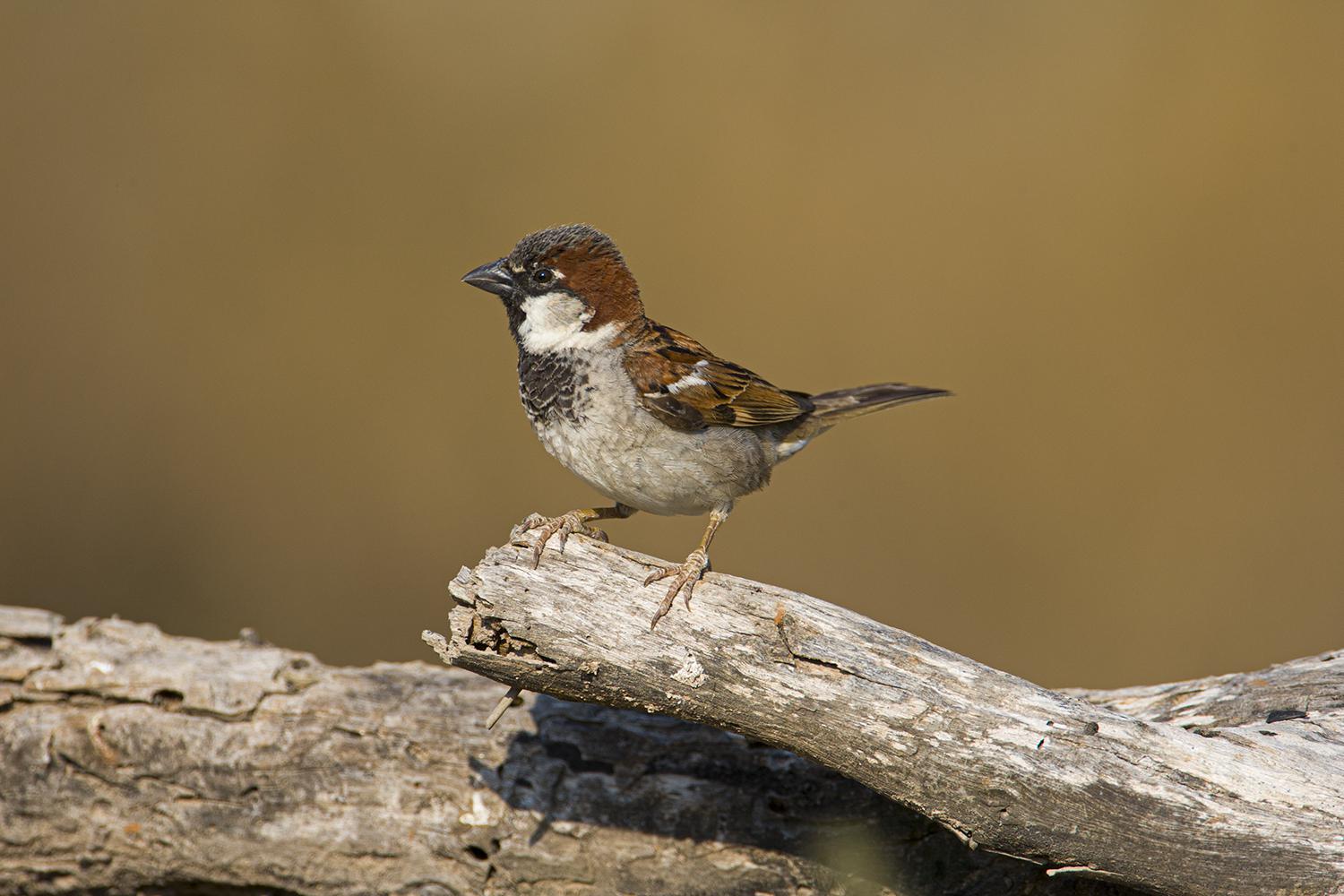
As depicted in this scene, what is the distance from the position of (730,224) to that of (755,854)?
213 inches

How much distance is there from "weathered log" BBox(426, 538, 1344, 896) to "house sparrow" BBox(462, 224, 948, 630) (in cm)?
56

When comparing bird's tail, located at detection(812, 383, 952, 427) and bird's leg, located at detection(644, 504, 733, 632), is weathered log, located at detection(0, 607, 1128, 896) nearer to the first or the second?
bird's leg, located at detection(644, 504, 733, 632)

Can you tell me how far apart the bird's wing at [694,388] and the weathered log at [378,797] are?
1136 mm

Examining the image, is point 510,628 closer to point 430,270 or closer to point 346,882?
point 346,882

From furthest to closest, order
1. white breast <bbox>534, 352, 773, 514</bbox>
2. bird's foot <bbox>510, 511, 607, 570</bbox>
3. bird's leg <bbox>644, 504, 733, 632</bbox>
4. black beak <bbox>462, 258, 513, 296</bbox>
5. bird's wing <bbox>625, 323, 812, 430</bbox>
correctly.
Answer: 1. black beak <bbox>462, 258, 513, 296</bbox>
2. bird's wing <bbox>625, 323, 812, 430</bbox>
3. white breast <bbox>534, 352, 773, 514</bbox>
4. bird's foot <bbox>510, 511, 607, 570</bbox>
5. bird's leg <bbox>644, 504, 733, 632</bbox>

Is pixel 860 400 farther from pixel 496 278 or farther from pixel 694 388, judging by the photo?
pixel 496 278

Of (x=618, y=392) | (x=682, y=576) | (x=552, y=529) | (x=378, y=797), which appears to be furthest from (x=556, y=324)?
(x=378, y=797)

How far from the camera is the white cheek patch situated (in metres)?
4.17

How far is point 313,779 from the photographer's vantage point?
394cm

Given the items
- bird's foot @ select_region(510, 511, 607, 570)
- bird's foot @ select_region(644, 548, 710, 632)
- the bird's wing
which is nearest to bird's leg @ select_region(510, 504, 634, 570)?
bird's foot @ select_region(510, 511, 607, 570)

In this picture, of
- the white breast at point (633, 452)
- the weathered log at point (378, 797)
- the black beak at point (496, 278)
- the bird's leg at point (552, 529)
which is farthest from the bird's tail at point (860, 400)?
the weathered log at point (378, 797)

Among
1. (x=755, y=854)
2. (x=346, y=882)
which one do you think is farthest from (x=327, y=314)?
(x=755, y=854)

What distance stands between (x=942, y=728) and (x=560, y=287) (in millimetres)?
2127

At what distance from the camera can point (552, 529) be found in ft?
11.9
